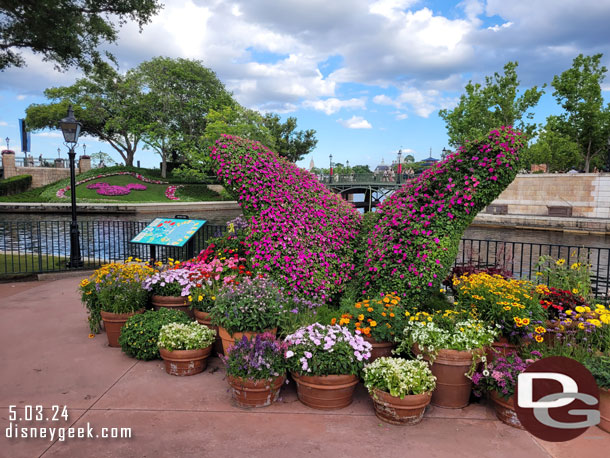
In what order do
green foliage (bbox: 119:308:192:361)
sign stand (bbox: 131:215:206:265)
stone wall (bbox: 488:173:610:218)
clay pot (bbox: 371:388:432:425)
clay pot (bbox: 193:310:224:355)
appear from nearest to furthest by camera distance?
clay pot (bbox: 371:388:432:425) < green foliage (bbox: 119:308:192:361) < clay pot (bbox: 193:310:224:355) < sign stand (bbox: 131:215:206:265) < stone wall (bbox: 488:173:610:218)

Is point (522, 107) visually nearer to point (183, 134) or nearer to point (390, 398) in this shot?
point (183, 134)

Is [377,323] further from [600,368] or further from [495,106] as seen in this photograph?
[495,106]

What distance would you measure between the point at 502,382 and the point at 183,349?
302 centimetres

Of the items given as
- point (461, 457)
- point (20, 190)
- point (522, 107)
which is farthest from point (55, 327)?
point (20, 190)

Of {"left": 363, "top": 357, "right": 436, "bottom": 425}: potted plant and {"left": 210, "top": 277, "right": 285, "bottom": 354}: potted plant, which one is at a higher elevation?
{"left": 210, "top": 277, "right": 285, "bottom": 354}: potted plant

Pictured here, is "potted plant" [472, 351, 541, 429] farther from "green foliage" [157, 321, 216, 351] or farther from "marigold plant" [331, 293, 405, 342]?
"green foliage" [157, 321, 216, 351]

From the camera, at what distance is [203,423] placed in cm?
339

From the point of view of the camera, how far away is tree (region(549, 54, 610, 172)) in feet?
110

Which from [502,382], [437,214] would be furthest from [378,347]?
[437,214]

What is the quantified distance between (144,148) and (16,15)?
39.7 metres

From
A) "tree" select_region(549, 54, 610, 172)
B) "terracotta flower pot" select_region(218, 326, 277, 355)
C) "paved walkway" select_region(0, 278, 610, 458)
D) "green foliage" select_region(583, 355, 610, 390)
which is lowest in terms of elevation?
"paved walkway" select_region(0, 278, 610, 458)

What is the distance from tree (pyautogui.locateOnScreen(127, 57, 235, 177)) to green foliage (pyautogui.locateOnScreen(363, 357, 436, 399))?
42921 millimetres

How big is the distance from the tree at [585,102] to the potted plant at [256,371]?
38.9 m

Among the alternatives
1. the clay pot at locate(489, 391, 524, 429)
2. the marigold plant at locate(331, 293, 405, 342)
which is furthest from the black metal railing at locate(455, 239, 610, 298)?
the marigold plant at locate(331, 293, 405, 342)
